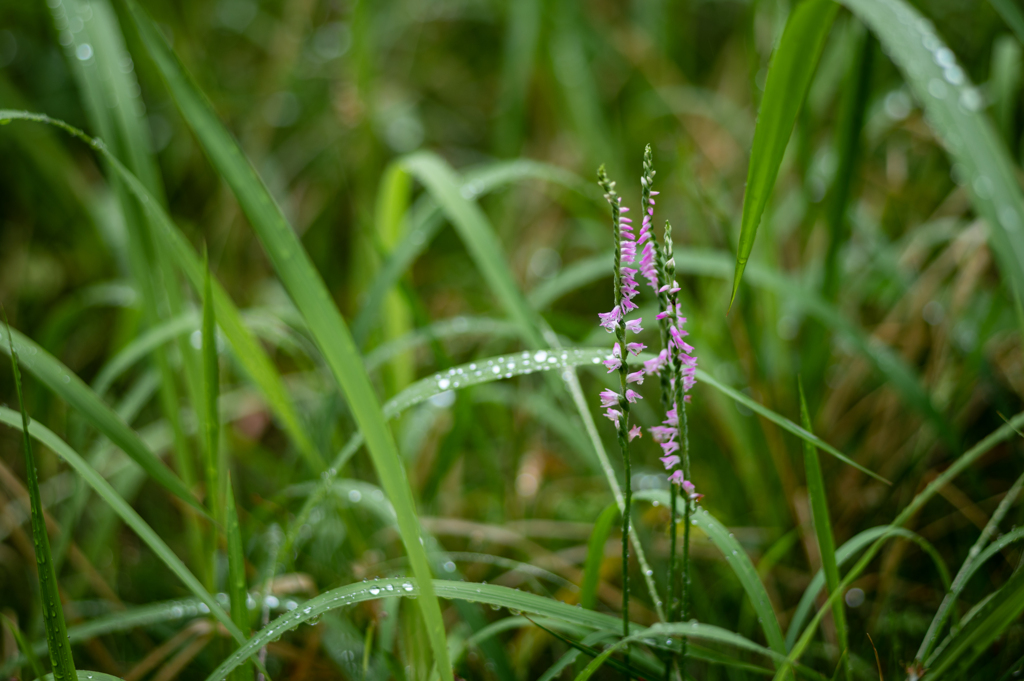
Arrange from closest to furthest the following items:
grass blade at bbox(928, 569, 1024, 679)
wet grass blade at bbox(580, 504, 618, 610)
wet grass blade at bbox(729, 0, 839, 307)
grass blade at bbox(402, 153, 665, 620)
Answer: grass blade at bbox(928, 569, 1024, 679) < wet grass blade at bbox(729, 0, 839, 307) < wet grass blade at bbox(580, 504, 618, 610) < grass blade at bbox(402, 153, 665, 620)

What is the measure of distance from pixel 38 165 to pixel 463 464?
1.56m

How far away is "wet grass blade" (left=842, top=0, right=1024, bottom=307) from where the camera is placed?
0.65 m

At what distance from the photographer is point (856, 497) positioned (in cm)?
111

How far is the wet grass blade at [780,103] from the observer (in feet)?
2.02

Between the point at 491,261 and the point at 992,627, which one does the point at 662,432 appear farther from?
the point at 491,261

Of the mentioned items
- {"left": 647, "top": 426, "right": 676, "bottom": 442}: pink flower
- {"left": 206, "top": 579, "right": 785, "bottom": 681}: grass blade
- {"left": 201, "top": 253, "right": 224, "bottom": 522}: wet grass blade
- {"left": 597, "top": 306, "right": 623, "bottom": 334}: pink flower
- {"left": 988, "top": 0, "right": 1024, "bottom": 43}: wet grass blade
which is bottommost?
{"left": 206, "top": 579, "right": 785, "bottom": 681}: grass blade

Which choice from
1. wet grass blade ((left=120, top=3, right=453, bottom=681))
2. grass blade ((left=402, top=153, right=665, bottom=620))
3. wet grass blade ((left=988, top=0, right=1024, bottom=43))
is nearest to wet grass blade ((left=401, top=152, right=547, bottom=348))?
grass blade ((left=402, top=153, right=665, bottom=620))

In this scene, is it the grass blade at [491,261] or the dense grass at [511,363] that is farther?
the grass blade at [491,261]

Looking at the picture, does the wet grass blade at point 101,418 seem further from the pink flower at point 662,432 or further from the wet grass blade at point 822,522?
the wet grass blade at point 822,522

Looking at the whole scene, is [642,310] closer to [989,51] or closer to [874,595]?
[874,595]

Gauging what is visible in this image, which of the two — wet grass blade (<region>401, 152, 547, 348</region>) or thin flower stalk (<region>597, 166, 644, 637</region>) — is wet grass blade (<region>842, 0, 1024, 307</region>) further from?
wet grass blade (<region>401, 152, 547, 348</region>)

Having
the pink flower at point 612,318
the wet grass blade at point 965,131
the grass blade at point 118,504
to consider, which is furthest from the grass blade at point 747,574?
the grass blade at point 118,504

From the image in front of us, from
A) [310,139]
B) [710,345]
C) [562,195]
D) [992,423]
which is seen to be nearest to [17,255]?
[310,139]

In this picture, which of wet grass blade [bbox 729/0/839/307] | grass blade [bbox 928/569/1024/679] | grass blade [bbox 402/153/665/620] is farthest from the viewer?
grass blade [bbox 402/153/665/620]
